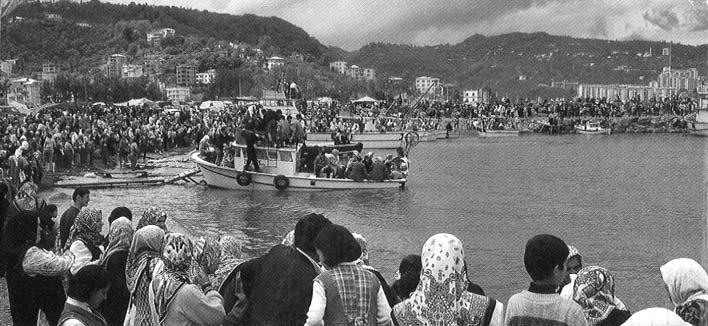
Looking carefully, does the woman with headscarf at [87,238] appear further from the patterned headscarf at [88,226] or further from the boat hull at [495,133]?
the boat hull at [495,133]

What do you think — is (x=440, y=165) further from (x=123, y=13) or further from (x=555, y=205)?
(x=123, y=13)

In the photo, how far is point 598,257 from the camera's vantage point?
1360cm

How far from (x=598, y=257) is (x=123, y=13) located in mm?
170249

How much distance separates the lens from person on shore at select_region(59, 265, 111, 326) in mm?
4258

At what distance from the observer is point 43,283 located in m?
5.50

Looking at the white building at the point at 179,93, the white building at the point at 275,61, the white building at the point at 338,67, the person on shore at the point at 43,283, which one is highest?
the white building at the point at 338,67

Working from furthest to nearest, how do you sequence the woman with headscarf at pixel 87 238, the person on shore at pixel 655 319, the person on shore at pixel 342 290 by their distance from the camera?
the woman with headscarf at pixel 87 238
the person on shore at pixel 342 290
the person on shore at pixel 655 319

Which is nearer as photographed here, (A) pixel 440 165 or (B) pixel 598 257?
(B) pixel 598 257

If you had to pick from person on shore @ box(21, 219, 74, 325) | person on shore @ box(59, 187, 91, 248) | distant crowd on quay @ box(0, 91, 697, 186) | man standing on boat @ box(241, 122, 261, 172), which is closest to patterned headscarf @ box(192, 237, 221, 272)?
person on shore @ box(21, 219, 74, 325)

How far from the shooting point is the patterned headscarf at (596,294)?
3.83 m

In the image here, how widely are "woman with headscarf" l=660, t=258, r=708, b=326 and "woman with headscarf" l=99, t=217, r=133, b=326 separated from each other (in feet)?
11.4

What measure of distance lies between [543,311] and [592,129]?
6393 cm

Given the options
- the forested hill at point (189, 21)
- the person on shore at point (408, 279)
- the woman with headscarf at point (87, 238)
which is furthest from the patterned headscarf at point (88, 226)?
the forested hill at point (189, 21)

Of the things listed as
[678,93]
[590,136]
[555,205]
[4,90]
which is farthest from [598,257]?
[678,93]
